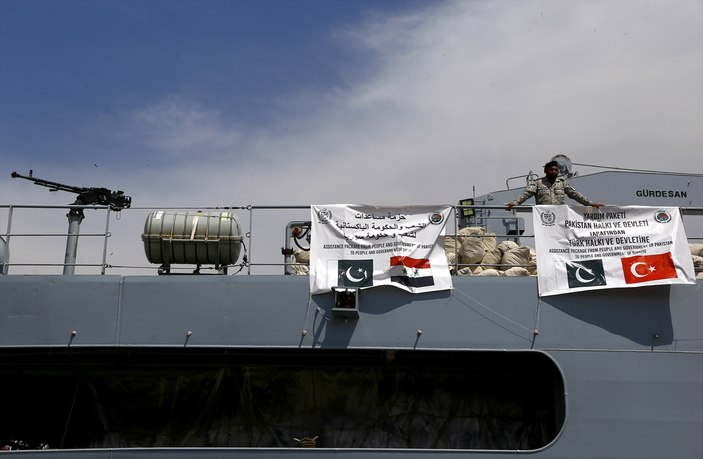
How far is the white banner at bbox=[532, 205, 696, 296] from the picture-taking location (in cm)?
758

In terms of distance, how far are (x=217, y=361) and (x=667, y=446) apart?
501 centimetres

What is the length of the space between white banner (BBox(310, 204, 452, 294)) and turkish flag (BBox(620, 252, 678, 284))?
194 centimetres

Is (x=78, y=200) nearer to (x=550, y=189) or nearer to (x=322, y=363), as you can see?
(x=322, y=363)

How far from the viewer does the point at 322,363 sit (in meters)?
8.28

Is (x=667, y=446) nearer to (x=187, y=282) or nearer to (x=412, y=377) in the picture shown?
(x=412, y=377)

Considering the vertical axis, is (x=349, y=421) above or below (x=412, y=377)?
below

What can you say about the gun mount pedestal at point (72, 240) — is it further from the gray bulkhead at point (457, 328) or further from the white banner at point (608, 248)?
the white banner at point (608, 248)

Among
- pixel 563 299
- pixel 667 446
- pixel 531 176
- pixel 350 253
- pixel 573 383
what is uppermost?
pixel 531 176

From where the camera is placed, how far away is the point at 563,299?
7598 mm

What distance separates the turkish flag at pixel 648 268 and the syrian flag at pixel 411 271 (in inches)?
83.8

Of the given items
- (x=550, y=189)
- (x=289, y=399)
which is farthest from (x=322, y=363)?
(x=550, y=189)

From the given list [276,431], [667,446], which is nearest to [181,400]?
[276,431]

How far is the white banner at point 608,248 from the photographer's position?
758 centimetres

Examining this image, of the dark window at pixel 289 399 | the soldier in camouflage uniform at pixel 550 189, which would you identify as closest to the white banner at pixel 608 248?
the soldier in camouflage uniform at pixel 550 189
